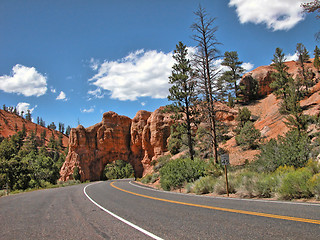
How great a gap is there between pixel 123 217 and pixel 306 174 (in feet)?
21.3

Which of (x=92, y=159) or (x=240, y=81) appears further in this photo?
(x=92, y=159)

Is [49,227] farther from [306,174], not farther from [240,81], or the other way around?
[240,81]

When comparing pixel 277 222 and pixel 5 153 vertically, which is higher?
pixel 5 153

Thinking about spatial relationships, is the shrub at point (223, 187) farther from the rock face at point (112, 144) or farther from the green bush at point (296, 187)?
the rock face at point (112, 144)

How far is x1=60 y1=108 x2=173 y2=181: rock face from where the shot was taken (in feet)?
178

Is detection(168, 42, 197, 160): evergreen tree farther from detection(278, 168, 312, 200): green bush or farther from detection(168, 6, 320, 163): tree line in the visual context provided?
detection(278, 168, 312, 200): green bush

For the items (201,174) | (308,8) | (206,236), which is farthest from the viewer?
(201,174)

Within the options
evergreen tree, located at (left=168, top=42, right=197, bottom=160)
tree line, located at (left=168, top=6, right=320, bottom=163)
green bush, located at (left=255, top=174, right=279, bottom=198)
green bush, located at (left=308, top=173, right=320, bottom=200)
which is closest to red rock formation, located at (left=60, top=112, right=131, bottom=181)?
tree line, located at (left=168, top=6, right=320, bottom=163)

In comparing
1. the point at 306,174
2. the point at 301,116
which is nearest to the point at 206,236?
the point at 306,174

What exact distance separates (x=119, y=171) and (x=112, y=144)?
26.4 ft

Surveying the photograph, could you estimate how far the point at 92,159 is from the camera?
2248 inches

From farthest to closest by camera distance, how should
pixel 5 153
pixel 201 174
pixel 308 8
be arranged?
pixel 5 153, pixel 201 174, pixel 308 8

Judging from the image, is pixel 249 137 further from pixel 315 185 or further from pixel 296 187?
pixel 315 185

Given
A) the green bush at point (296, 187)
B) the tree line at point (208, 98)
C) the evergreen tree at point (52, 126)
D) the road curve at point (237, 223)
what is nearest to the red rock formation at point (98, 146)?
the tree line at point (208, 98)
